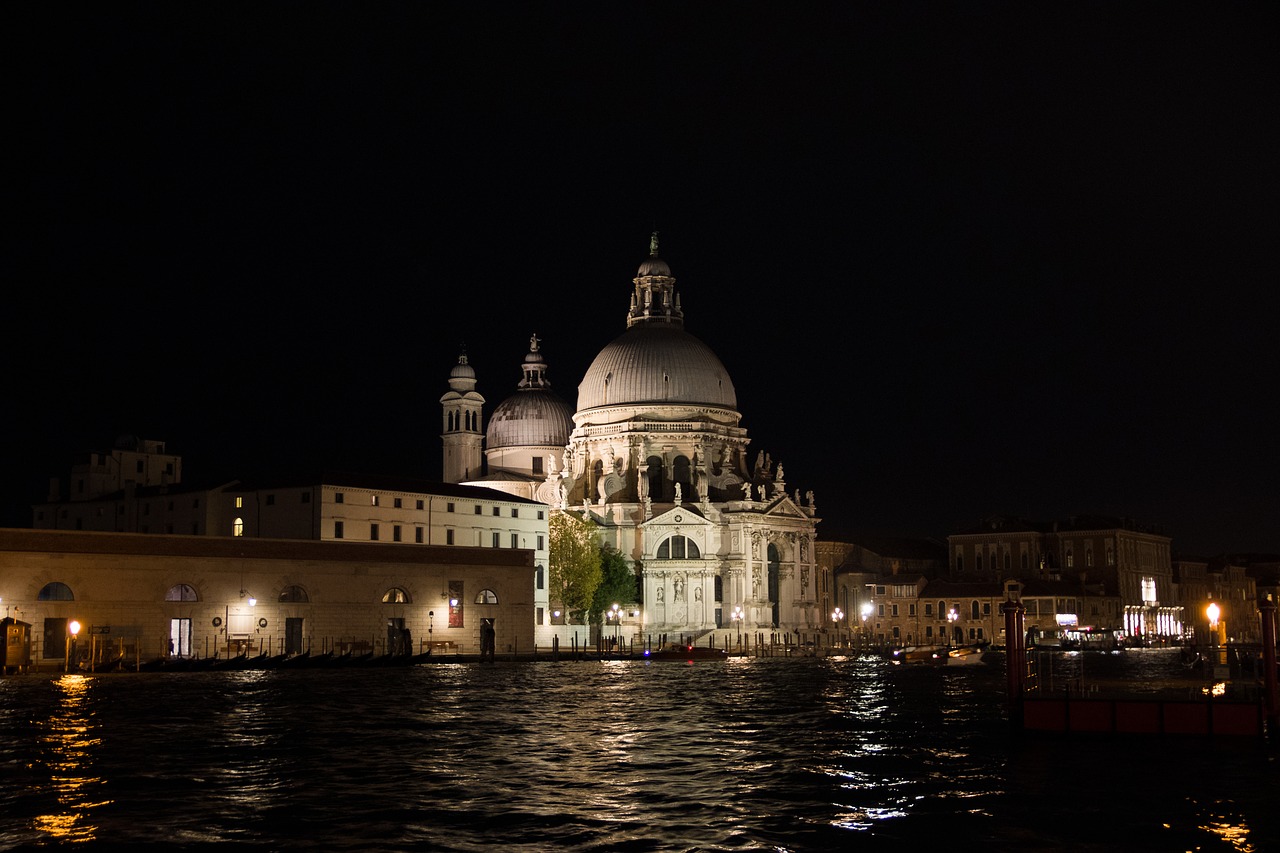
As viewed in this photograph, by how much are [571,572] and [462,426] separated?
90.5ft

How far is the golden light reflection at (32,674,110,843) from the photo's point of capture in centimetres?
Result: 2250

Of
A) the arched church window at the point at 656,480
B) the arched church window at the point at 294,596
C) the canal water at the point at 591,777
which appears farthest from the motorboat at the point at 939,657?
the canal water at the point at 591,777

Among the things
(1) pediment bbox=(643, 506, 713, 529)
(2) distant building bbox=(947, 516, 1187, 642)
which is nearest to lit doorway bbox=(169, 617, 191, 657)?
(1) pediment bbox=(643, 506, 713, 529)

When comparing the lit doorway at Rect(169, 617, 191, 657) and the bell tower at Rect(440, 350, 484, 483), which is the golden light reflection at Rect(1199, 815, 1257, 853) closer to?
the lit doorway at Rect(169, 617, 191, 657)

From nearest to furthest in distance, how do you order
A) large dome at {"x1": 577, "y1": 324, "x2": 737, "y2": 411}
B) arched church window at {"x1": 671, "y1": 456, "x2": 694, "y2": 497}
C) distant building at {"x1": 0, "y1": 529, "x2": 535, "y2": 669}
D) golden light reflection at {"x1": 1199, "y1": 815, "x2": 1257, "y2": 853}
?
golden light reflection at {"x1": 1199, "y1": 815, "x2": 1257, "y2": 853}
distant building at {"x1": 0, "y1": 529, "x2": 535, "y2": 669}
arched church window at {"x1": 671, "y1": 456, "x2": 694, "y2": 497}
large dome at {"x1": 577, "y1": 324, "x2": 737, "y2": 411}

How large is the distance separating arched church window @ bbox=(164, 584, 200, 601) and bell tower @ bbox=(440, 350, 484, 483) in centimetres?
5008

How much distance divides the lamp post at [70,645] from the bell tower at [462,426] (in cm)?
5494

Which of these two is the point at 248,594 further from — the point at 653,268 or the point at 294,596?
the point at 653,268

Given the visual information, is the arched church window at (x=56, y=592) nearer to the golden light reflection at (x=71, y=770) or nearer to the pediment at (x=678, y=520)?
the golden light reflection at (x=71, y=770)

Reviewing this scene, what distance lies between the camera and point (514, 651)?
7650 centimetres

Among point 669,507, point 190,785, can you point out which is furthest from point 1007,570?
point 190,785

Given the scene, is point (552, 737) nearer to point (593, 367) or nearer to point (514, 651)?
point (514, 651)

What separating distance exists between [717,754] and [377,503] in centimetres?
4771

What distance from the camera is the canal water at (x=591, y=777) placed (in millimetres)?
22344
